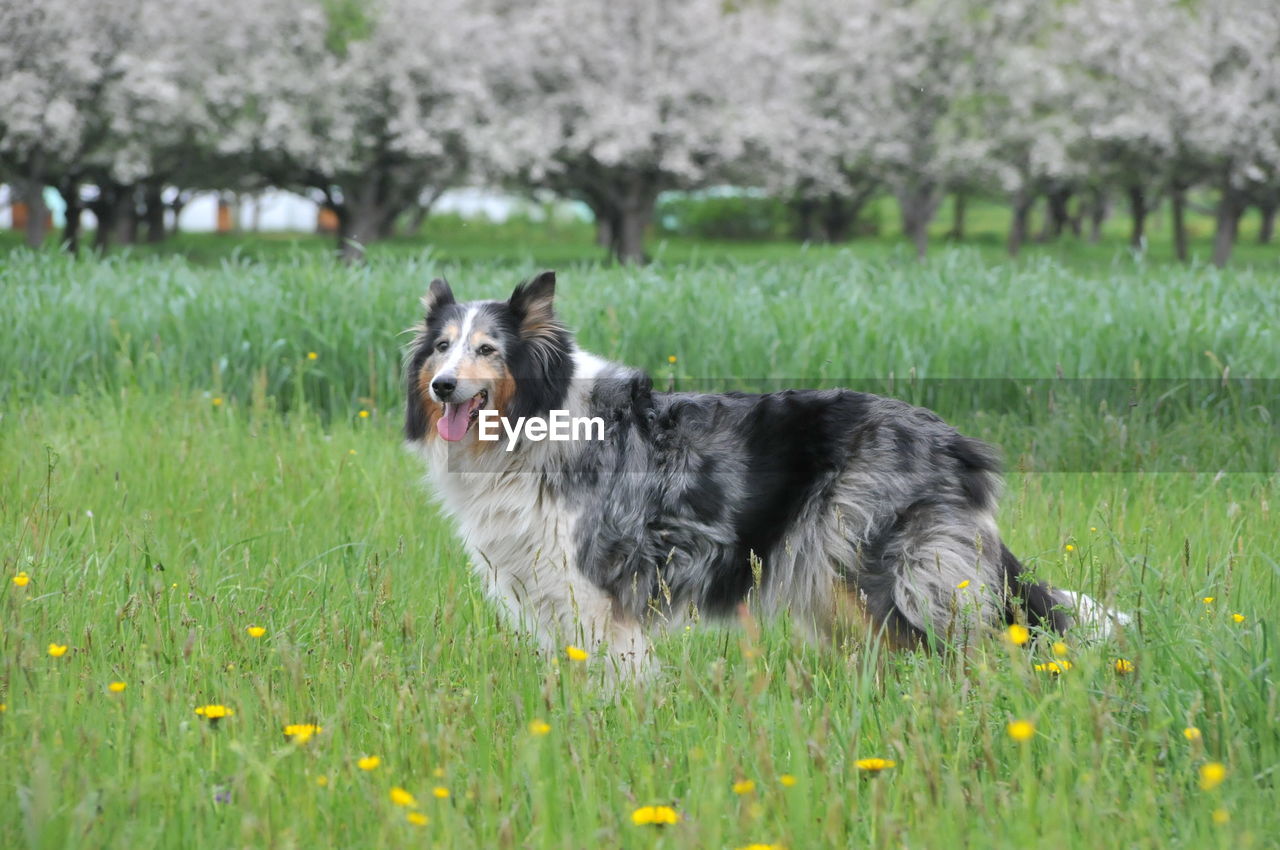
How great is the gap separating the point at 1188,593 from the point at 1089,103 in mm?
26368

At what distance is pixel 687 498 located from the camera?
4055 mm

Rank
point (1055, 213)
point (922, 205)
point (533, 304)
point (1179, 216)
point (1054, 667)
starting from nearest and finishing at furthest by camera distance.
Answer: point (1054, 667), point (533, 304), point (1179, 216), point (922, 205), point (1055, 213)

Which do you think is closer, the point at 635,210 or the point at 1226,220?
the point at 1226,220

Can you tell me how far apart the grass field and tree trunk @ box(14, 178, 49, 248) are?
16.1m

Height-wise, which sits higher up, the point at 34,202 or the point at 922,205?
the point at 922,205

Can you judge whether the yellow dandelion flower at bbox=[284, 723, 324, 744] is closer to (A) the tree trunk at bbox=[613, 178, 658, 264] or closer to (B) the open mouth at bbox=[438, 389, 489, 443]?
(B) the open mouth at bbox=[438, 389, 489, 443]

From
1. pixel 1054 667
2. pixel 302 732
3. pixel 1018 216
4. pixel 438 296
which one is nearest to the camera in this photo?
pixel 302 732

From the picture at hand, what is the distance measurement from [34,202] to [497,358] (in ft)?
73.1

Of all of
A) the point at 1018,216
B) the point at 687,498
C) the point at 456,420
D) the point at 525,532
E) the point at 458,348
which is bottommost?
the point at 525,532

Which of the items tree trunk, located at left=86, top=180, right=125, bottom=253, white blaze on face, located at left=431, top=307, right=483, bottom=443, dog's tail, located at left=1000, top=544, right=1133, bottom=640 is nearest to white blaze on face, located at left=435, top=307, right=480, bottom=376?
white blaze on face, located at left=431, top=307, right=483, bottom=443

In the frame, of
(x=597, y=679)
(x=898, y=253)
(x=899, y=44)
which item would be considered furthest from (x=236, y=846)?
(x=899, y=44)

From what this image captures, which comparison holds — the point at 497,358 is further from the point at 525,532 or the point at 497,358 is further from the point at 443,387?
the point at 525,532

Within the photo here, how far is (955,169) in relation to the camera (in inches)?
1127

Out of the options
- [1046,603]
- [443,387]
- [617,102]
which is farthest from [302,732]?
[617,102]
